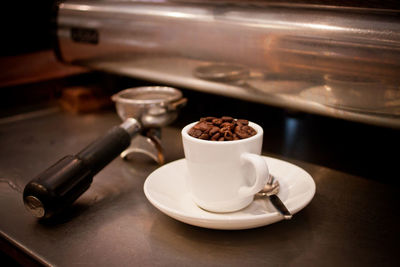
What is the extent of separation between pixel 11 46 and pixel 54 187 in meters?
1.13

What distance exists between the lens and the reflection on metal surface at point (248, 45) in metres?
0.67

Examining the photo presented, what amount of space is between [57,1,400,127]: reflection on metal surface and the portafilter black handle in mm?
308

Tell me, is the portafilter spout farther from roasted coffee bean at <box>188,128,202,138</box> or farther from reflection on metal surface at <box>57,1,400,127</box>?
roasted coffee bean at <box>188,128,202,138</box>

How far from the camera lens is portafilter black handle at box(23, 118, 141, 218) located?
59 cm

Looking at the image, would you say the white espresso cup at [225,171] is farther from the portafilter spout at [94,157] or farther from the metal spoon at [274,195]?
the portafilter spout at [94,157]

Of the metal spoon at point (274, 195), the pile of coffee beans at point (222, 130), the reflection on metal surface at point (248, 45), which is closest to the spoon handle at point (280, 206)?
the metal spoon at point (274, 195)

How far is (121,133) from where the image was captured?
0.76m

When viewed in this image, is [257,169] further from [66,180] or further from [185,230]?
[66,180]

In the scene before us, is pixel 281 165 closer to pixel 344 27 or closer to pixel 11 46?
pixel 344 27

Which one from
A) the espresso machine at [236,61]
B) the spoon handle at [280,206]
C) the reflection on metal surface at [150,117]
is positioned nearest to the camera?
the spoon handle at [280,206]

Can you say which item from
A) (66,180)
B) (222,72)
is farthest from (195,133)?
(222,72)

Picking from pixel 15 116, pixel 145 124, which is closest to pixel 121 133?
pixel 145 124

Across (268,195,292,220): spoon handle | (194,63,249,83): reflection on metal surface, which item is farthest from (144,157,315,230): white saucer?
(194,63,249,83): reflection on metal surface

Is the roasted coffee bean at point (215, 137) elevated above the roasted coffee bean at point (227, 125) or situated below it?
below
